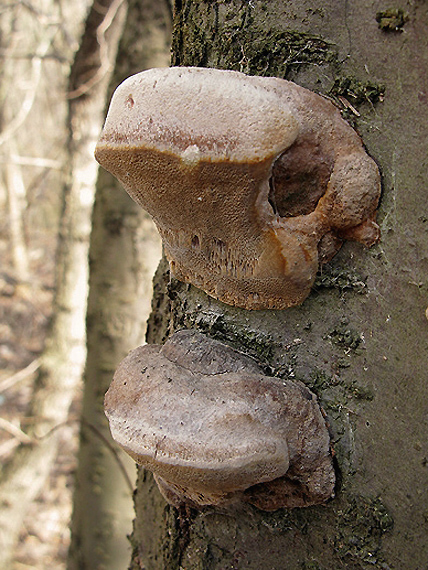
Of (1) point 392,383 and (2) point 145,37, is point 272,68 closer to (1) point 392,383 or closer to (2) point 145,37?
(1) point 392,383

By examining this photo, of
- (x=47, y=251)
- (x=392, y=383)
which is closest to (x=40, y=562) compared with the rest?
(x=47, y=251)

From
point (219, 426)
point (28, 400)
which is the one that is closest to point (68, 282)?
point (28, 400)

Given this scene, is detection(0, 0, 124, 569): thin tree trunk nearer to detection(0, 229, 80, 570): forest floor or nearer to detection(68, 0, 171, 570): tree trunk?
detection(0, 229, 80, 570): forest floor

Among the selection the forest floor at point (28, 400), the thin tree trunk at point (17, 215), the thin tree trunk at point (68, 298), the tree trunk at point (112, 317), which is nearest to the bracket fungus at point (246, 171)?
the tree trunk at point (112, 317)

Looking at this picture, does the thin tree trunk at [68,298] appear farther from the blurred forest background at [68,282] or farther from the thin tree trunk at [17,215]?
the thin tree trunk at [17,215]

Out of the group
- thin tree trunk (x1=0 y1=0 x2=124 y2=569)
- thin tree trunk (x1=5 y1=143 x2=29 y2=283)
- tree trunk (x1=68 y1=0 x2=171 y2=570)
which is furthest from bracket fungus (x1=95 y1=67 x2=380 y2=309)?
thin tree trunk (x1=5 y1=143 x2=29 y2=283)

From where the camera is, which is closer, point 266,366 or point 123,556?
point 266,366
